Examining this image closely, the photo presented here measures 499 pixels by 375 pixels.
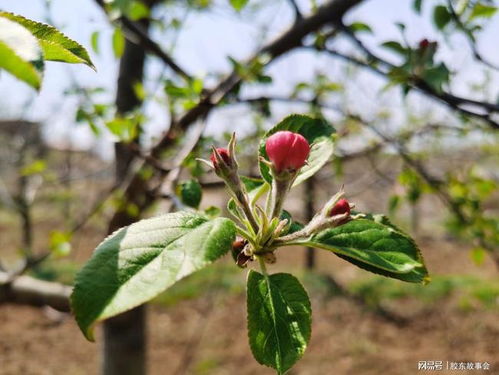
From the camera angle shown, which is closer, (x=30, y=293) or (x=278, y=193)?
(x=278, y=193)

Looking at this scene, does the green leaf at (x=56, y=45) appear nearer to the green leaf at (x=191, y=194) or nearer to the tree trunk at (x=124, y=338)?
the green leaf at (x=191, y=194)

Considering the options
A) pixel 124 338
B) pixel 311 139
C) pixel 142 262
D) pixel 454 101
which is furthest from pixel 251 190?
pixel 124 338

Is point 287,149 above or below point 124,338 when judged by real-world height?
above

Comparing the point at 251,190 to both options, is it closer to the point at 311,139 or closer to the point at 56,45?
the point at 311,139

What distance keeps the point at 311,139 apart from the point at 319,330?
15.9 ft

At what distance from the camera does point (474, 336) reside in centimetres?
508

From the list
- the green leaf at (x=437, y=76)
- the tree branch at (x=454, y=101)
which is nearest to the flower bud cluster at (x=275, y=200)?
the green leaf at (x=437, y=76)

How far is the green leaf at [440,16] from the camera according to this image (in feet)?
4.03

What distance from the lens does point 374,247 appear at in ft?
2.18

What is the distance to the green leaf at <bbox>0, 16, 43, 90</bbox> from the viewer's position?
345mm

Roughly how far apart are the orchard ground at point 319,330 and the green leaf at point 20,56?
299cm

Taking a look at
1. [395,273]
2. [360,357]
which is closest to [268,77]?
[395,273]

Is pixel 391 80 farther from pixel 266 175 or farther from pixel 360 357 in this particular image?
pixel 360 357

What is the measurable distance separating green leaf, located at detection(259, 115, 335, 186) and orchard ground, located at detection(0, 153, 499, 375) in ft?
7.85
